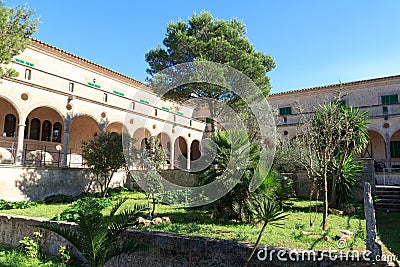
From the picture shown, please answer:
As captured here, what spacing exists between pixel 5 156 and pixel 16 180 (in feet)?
4.65

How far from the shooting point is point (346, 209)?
10.2m

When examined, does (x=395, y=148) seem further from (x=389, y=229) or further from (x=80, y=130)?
(x=80, y=130)

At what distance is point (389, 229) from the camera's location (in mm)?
8094

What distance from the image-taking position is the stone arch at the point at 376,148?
22500mm

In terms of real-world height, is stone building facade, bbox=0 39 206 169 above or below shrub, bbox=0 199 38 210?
above

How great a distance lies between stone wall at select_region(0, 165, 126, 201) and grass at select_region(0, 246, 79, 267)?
18.1 ft

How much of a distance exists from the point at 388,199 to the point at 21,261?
1285cm

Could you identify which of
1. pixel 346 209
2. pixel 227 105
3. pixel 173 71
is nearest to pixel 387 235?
pixel 346 209

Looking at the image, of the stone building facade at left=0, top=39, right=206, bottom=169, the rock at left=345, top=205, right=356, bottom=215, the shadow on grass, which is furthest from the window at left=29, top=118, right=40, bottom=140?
the shadow on grass

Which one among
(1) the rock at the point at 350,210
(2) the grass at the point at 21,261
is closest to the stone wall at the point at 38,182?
(2) the grass at the point at 21,261

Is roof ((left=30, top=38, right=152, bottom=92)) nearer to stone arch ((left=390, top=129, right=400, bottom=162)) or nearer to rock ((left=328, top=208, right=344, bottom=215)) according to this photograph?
rock ((left=328, top=208, right=344, bottom=215))

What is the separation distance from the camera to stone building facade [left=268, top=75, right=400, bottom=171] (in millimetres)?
20172

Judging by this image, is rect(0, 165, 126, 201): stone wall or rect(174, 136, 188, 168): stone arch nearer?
rect(0, 165, 126, 201): stone wall

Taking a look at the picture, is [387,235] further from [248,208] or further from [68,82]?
[68,82]
